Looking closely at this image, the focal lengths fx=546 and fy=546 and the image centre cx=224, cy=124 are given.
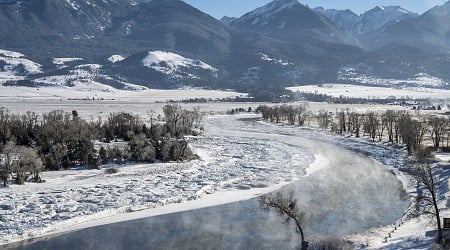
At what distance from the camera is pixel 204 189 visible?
197 ft

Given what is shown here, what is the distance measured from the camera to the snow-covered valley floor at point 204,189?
153 feet

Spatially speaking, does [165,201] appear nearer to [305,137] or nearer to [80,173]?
[80,173]

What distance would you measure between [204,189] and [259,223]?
15279mm

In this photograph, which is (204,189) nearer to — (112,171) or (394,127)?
Result: (112,171)

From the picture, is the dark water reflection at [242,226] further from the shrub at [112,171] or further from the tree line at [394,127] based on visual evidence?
the tree line at [394,127]

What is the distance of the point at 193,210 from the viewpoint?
167ft

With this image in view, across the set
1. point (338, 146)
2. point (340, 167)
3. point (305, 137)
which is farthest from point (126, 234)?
point (305, 137)

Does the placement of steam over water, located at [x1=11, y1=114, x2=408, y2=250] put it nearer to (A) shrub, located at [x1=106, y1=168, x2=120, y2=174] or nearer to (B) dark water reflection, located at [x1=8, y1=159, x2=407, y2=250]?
(B) dark water reflection, located at [x1=8, y1=159, x2=407, y2=250]

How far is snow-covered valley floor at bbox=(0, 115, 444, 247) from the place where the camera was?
153ft

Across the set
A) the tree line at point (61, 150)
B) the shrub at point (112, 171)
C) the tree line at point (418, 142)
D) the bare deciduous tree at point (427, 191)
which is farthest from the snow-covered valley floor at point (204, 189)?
the tree line at point (61, 150)

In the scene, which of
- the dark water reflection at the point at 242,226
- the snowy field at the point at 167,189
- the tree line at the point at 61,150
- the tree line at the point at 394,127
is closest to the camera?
the dark water reflection at the point at 242,226

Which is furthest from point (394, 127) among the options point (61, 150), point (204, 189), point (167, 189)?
point (61, 150)

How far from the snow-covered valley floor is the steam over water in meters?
0.24

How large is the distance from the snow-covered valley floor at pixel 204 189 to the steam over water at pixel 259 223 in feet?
0.77
